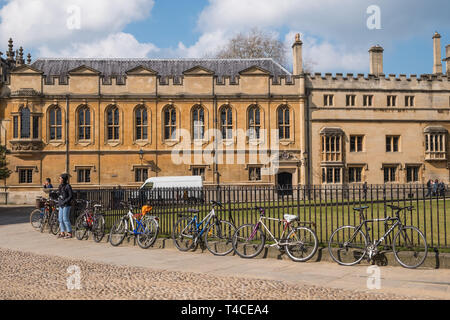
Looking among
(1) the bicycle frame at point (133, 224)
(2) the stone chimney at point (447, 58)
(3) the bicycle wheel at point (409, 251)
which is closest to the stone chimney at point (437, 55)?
(2) the stone chimney at point (447, 58)

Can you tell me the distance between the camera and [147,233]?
11883 millimetres

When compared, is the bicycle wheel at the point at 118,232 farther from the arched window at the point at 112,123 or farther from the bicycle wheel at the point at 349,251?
the arched window at the point at 112,123

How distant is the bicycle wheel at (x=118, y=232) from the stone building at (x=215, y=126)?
2098cm

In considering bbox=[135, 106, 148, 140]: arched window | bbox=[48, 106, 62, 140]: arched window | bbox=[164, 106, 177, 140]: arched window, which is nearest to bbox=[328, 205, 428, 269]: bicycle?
bbox=[164, 106, 177, 140]: arched window

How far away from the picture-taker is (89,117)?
34156mm


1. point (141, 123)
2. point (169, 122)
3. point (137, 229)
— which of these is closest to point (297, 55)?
point (169, 122)

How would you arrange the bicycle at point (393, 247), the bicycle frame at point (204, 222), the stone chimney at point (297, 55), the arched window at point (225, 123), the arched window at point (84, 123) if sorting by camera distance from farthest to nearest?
the stone chimney at point (297, 55) < the arched window at point (225, 123) < the arched window at point (84, 123) < the bicycle frame at point (204, 222) < the bicycle at point (393, 247)

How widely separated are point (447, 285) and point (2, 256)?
971cm

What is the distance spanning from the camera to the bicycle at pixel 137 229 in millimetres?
11808

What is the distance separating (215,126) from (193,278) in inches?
1060

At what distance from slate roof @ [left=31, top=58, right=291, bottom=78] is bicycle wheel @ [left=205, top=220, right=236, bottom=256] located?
26.6 meters

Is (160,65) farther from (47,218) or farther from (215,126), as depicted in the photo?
(47,218)
